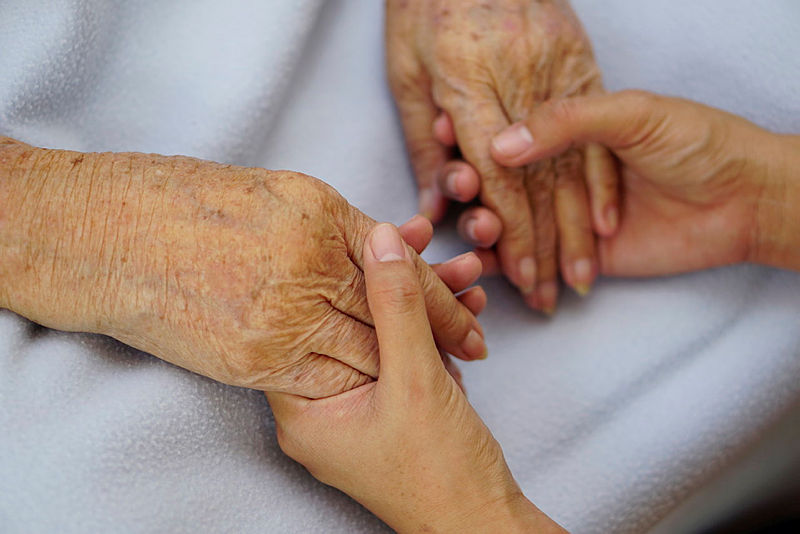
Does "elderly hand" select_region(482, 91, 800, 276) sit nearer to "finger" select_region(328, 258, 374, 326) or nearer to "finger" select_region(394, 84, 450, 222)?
"finger" select_region(394, 84, 450, 222)

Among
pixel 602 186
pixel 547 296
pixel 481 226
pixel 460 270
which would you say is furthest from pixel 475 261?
pixel 602 186

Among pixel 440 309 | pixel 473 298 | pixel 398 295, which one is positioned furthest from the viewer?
pixel 473 298

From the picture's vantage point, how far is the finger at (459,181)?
1062 mm

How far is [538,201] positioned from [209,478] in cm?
71

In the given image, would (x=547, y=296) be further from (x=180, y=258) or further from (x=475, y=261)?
(x=180, y=258)

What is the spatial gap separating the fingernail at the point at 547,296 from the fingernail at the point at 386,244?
1.51ft

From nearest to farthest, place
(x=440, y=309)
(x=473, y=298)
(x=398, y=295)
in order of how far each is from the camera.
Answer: (x=398, y=295)
(x=440, y=309)
(x=473, y=298)

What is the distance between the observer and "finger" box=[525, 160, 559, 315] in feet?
3.68

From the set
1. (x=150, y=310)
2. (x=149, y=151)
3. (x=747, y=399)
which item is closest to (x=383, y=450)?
(x=150, y=310)

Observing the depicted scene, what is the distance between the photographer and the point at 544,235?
1.15m

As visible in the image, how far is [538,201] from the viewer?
3.73ft

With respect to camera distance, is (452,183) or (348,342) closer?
(348,342)

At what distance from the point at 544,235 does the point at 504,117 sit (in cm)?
22

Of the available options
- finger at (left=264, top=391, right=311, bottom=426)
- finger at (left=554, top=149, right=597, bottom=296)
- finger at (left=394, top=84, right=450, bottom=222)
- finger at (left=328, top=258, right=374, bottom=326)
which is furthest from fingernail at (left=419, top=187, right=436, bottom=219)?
finger at (left=264, top=391, right=311, bottom=426)
